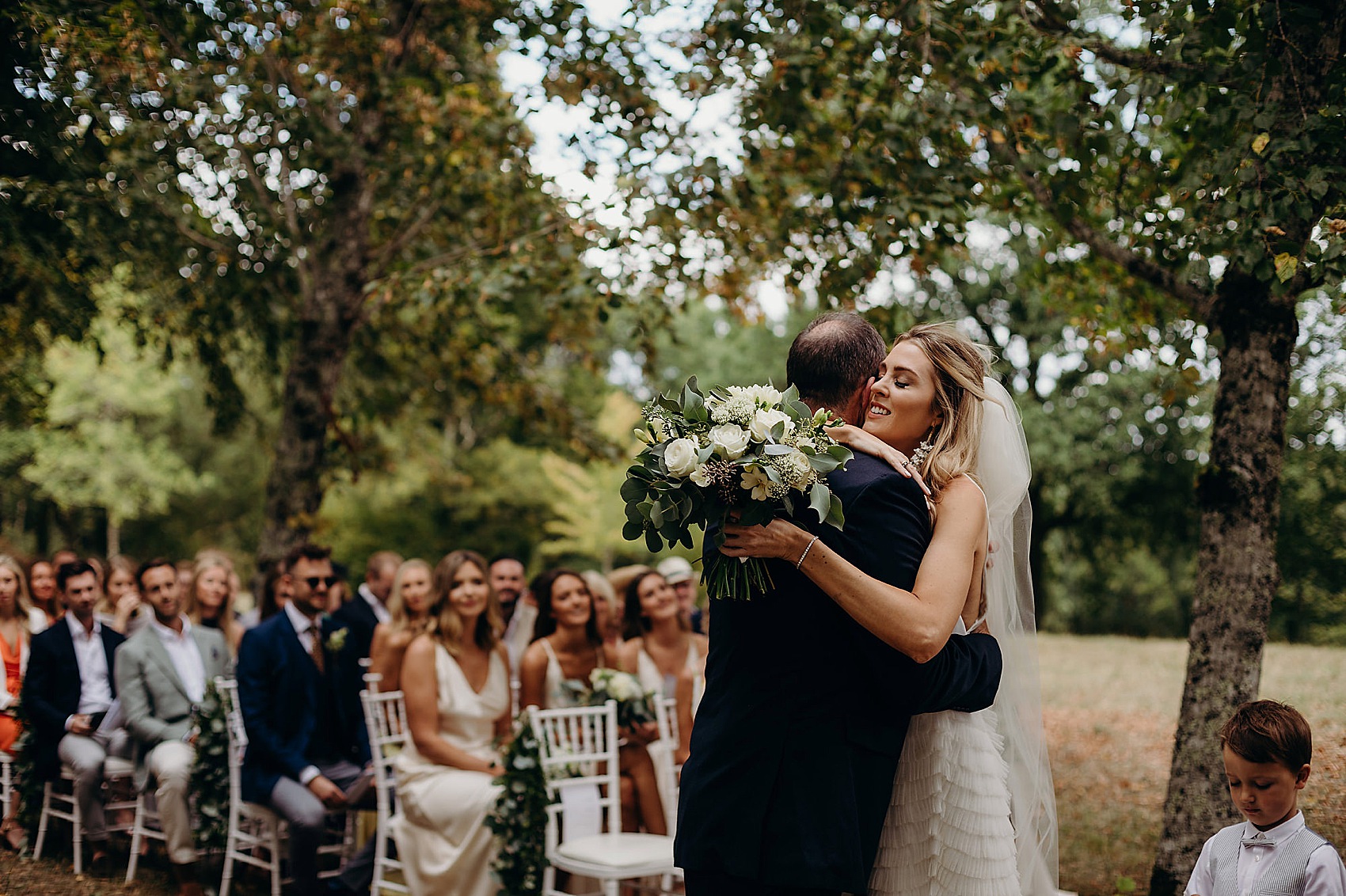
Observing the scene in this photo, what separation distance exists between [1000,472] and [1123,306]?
544 cm

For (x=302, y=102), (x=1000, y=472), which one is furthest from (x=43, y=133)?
(x=1000, y=472)

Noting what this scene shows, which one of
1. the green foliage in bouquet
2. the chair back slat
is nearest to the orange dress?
the green foliage in bouquet

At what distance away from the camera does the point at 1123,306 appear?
773cm

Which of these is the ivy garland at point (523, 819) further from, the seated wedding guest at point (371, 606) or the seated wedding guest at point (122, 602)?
the seated wedding guest at point (122, 602)

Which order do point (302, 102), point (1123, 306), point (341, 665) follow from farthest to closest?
1. point (302, 102)
2. point (1123, 306)
3. point (341, 665)

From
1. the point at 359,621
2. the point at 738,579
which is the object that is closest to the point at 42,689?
the point at 359,621

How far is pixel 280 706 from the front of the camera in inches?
262

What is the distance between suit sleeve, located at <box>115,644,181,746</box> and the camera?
6973mm

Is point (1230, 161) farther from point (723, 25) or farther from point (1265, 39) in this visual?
point (723, 25)

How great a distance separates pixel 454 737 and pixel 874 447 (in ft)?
15.4

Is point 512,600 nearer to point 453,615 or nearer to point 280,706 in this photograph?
point 453,615

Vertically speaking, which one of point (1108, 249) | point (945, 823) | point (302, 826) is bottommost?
point (302, 826)

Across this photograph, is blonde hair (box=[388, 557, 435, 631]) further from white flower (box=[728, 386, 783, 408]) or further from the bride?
white flower (box=[728, 386, 783, 408])

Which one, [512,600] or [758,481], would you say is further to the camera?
[512,600]
